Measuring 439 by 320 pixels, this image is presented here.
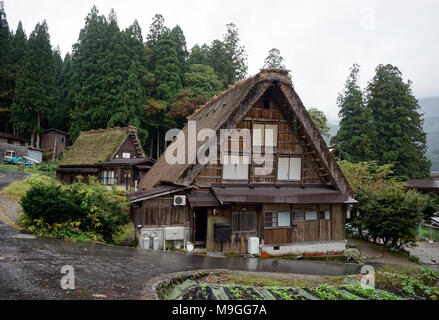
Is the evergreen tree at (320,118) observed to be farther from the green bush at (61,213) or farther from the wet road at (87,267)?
the green bush at (61,213)

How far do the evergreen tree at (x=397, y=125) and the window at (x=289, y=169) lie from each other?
2321cm

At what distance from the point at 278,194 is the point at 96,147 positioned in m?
21.2

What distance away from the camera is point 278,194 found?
42.6 feet

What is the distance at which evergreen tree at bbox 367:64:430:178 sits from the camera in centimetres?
3344

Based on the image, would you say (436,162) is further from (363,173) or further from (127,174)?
(127,174)

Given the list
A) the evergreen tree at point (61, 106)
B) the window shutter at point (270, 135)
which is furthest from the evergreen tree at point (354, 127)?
the evergreen tree at point (61, 106)

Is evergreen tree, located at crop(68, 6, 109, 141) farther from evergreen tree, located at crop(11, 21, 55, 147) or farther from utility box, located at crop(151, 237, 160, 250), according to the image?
utility box, located at crop(151, 237, 160, 250)

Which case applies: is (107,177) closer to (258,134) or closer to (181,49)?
(258,134)

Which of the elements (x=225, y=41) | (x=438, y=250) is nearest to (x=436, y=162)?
(x=225, y=41)

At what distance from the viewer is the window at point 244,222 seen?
1326cm

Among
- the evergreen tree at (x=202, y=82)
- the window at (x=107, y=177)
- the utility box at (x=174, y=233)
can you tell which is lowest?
the utility box at (x=174, y=233)

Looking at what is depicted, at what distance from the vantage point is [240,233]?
13.3 meters

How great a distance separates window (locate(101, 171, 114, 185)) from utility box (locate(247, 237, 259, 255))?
1673 centimetres

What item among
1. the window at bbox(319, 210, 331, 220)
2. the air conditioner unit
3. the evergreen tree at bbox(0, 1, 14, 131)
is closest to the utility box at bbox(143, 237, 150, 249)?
the air conditioner unit
